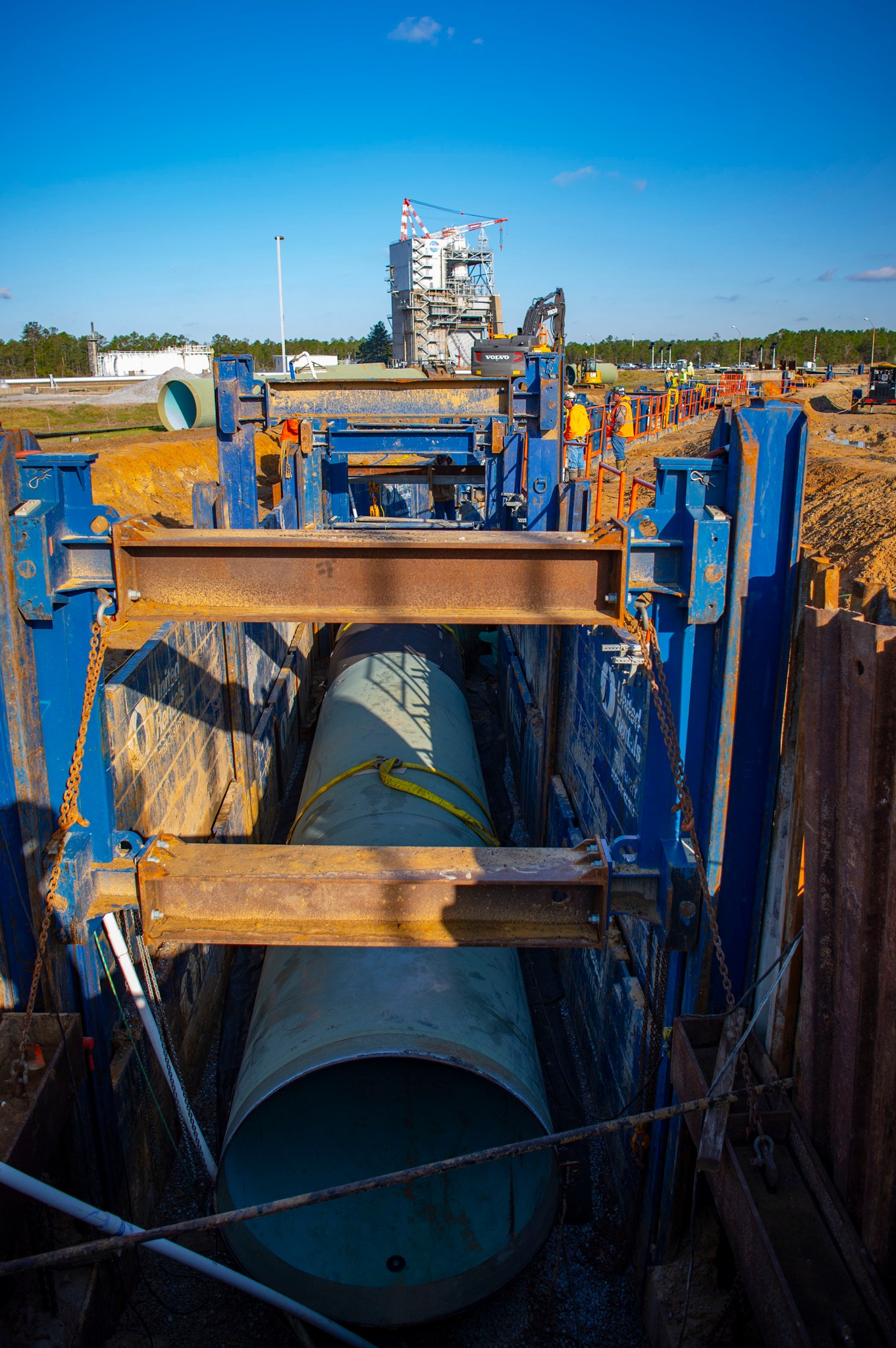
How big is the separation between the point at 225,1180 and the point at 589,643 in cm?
411

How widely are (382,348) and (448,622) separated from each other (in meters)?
57.1

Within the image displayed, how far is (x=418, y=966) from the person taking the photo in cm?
483

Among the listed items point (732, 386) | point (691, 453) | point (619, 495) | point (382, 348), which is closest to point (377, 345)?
point (382, 348)

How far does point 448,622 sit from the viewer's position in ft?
12.9

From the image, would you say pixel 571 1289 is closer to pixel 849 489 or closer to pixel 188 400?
pixel 849 489

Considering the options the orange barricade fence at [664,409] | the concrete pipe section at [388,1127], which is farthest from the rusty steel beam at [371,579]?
the orange barricade fence at [664,409]

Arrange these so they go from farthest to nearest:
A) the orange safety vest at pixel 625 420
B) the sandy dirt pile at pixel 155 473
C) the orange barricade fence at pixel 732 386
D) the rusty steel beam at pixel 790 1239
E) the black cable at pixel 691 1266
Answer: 1. the orange barricade fence at pixel 732 386
2. the orange safety vest at pixel 625 420
3. the sandy dirt pile at pixel 155 473
4. the black cable at pixel 691 1266
5. the rusty steel beam at pixel 790 1239

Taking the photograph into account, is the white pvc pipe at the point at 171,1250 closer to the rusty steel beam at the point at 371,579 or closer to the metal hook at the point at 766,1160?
the metal hook at the point at 766,1160

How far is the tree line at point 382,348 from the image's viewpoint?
64875 millimetres

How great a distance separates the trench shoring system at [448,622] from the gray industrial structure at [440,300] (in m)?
34.1

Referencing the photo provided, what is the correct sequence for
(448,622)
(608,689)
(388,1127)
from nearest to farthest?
1. (448,622)
2. (388,1127)
3. (608,689)

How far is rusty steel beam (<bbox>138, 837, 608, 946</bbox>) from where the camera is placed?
407 cm

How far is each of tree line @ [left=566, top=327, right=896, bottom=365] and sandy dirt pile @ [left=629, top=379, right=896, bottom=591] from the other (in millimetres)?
59339

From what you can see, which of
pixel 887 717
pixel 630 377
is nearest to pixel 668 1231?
pixel 887 717
